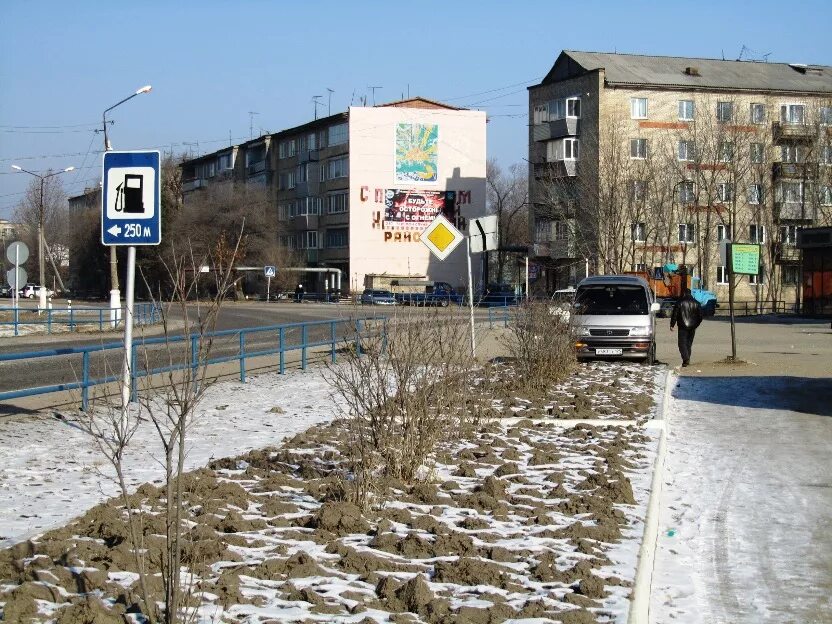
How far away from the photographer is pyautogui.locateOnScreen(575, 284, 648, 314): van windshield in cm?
2250

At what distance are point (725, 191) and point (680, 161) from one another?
11.0ft

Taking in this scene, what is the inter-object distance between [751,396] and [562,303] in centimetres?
413

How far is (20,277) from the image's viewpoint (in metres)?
35.9

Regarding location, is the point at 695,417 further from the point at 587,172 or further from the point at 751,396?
the point at 587,172

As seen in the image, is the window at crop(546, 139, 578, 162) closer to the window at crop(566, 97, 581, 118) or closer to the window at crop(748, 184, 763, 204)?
the window at crop(566, 97, 581, 118)

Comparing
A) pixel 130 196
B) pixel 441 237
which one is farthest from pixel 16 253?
pixel 130 196

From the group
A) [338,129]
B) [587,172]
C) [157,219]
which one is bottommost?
[157,219]

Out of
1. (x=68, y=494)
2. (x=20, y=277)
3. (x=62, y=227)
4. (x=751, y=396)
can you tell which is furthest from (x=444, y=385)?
(x=62, y=227)

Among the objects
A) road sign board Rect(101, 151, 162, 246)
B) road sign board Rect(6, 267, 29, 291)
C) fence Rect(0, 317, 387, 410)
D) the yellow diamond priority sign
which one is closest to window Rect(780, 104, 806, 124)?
fence Rect(0, 317, 387, 410)

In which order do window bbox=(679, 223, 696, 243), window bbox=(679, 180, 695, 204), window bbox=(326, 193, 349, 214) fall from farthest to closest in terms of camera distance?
1. window bbox=(326, 193, 349, 214)
2. window bbox=(679, 223, 696, 243)
3. window bbox=(679, 180, 695, 204)

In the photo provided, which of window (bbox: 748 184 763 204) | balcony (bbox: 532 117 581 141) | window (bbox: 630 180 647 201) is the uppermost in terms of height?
balcony (bbox: 532 117 581 141)

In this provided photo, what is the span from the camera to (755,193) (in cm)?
6850

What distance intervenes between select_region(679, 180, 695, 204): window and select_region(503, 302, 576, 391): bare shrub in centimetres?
4606

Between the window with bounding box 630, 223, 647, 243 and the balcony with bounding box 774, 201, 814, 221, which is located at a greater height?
the balcony with bounding box 774, 201, 814, 221
